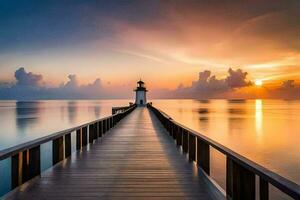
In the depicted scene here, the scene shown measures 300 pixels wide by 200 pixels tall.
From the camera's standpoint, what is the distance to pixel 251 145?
25.5m

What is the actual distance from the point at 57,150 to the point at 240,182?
4.65 meters

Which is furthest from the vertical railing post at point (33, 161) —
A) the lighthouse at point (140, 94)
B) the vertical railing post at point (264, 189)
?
the lighthouse at point (140, 94)

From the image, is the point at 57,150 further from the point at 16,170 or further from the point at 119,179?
the point at 119,179

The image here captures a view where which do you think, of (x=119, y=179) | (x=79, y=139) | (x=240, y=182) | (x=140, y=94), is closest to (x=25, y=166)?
(x=119, y=179)

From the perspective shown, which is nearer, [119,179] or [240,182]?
[240,182]

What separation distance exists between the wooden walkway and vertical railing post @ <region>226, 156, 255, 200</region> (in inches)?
27.1

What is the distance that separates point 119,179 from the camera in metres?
5.34

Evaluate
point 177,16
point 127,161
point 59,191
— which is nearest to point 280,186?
point 59,191

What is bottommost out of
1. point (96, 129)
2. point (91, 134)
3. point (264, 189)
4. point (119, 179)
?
point (119, 179)

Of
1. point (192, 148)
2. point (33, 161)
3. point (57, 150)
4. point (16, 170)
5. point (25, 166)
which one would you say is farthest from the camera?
point (192, 148)

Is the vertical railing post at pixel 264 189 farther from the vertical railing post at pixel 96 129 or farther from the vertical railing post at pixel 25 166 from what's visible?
the vertical railing post at pixel 96 129

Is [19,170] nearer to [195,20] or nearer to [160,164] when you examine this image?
[160,164]

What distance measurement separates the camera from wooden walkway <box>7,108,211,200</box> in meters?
4.43

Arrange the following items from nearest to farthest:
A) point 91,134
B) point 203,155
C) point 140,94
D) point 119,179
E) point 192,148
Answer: point 119,179
point 203,155
point 192,148
point 91,134
point 140,94
